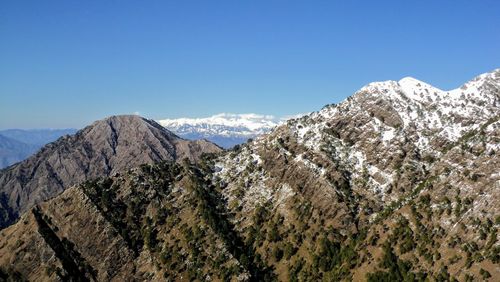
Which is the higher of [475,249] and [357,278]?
[475,249]

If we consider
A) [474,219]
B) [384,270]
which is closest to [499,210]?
[474,219]

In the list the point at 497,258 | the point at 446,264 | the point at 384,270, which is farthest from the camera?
the point at 384,270

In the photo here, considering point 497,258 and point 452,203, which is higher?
point 452,203

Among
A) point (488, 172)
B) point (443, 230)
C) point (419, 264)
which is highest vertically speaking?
point (488, 172)

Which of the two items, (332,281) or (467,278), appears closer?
(467,278)

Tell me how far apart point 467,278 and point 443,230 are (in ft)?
103

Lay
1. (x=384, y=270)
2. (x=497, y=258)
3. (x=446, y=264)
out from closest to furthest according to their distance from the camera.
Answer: (x=497, y=258) < (x=446, y=264) < (x=384, y=270)

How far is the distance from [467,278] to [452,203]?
43984mm

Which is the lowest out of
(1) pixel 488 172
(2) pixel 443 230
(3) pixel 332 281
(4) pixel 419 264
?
(3) pixel 332 281

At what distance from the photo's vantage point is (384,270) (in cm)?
19050

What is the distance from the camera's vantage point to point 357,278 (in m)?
194

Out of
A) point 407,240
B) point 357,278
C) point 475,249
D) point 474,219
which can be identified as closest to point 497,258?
point 475,249

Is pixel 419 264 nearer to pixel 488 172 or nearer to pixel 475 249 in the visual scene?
pixel 475 249

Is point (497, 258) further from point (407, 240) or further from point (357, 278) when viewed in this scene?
point (357, 278)
